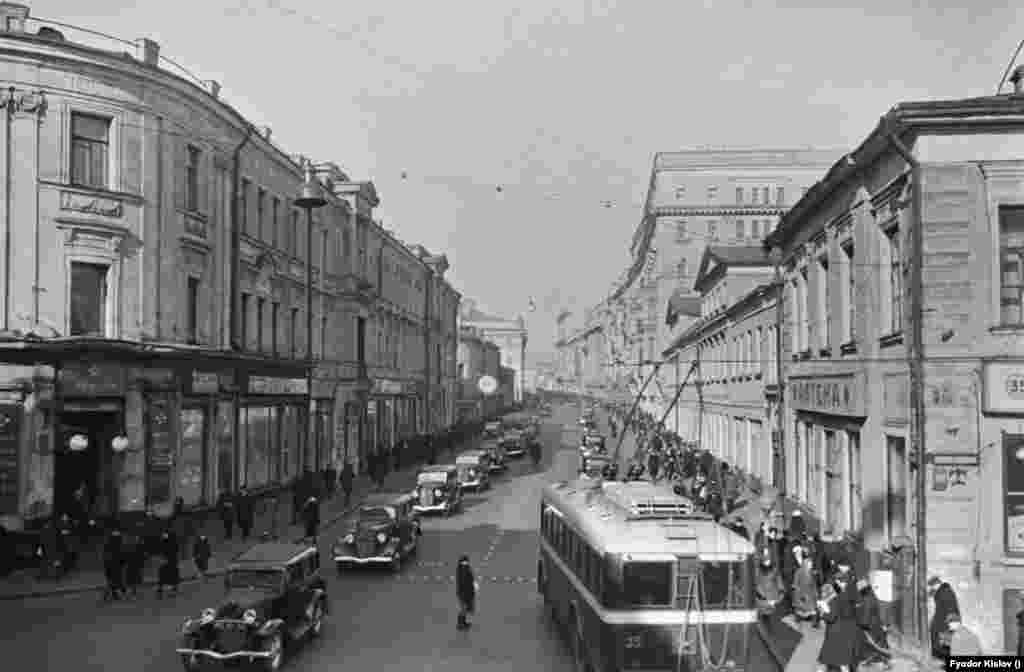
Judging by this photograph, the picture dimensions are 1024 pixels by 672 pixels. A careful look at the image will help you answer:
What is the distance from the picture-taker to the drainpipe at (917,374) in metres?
17.2

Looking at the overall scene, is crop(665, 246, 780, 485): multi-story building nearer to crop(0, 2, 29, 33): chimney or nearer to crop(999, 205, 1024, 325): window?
crop(999, 205, 1024, 325): window

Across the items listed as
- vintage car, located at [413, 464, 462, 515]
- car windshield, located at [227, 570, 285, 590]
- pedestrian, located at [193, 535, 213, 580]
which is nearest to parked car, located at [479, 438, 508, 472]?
vintage car, located at [413, 464, 462, 515]

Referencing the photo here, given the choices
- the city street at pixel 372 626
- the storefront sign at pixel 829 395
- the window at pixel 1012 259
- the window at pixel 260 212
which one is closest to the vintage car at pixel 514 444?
the window at pixel 260 212

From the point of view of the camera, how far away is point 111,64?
2811 cm

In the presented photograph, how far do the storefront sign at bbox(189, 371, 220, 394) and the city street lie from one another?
6577 millimetres

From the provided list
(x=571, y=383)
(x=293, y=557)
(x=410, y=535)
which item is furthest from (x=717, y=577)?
(x=571, y=383)

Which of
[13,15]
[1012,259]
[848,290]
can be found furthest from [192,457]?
[1012,259]

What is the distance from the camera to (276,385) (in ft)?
127

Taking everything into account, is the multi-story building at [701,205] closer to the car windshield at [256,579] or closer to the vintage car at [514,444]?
the vintage car at [514,444]

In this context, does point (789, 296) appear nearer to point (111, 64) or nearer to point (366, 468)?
point (111, 64)

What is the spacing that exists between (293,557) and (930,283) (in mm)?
12031

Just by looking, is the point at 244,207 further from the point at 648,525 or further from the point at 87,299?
the point at 648,525

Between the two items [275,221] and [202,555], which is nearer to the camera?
[202,555]

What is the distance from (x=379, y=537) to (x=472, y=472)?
63.5ft
